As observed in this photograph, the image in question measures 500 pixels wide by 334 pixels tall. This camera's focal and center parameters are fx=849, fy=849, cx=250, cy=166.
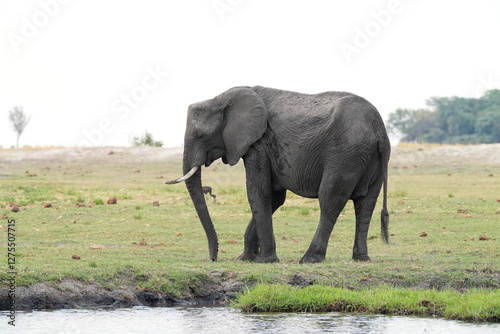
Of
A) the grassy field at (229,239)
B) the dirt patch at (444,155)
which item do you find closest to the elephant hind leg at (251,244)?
the grassy field at (229,239)

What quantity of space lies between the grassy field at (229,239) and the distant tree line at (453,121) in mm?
35798

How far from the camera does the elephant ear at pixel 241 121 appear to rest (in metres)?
12.6

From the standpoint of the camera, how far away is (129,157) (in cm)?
4309

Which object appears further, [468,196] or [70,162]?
[70,162]

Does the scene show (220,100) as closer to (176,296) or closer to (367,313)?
(176,296)

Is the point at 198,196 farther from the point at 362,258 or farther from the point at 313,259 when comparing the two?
the point at 362,258

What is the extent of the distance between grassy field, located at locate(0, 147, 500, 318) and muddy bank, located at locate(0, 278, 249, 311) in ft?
0.34

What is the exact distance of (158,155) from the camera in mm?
43469

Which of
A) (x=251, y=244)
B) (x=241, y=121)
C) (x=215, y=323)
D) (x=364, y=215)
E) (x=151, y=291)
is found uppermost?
(x=241, y=121)

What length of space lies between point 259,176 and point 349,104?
1741 mm

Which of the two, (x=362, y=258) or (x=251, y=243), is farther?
(x=251, y=243)

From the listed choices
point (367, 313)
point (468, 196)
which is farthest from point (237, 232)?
point (468, 196)

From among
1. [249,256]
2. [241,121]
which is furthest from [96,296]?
[241,121]

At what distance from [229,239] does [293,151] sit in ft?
14.9
